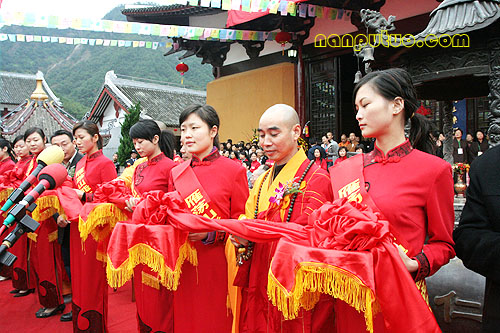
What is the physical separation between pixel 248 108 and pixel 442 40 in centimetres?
883

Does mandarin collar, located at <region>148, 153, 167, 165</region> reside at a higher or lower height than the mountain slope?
lower

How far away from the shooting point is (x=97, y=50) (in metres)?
38.5

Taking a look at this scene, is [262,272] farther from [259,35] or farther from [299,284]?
[259,35]

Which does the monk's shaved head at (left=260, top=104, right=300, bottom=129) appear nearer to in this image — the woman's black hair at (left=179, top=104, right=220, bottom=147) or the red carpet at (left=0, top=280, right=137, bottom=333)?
the woman's black hair at (left=179, top=104, right=220, bottom=147)

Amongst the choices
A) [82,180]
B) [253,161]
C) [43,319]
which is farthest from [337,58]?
[43,319]

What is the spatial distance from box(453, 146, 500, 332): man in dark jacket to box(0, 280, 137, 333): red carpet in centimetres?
303

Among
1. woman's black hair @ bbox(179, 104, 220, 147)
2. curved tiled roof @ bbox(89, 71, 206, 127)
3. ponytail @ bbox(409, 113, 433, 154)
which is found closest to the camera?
ponytail @ bbox(409, 113, 433, 154)

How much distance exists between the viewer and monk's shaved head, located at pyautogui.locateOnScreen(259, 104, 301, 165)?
2098 mm

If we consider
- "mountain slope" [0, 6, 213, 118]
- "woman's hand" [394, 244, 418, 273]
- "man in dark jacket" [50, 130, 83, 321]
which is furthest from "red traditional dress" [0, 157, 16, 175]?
"mountain slope" [0, 6, 213, 118]

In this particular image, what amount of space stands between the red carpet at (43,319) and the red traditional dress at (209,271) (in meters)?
1.54

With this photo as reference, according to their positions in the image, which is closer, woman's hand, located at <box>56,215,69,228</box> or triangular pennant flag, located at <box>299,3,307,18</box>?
woman's hand, located at <box>56,215,69,228</box>

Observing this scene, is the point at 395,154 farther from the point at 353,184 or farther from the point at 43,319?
the point at 43,319

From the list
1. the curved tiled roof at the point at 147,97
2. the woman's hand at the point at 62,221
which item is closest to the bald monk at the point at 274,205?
the woman's hand at the point at 62,221

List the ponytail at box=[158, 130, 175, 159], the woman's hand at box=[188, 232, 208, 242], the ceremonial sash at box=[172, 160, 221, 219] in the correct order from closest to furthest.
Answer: the woman's hand at box=[188, 232, 208, 242] → the ceremonial sash at box=[172, 160, 221, 219] → the ponytail at box=[158, 130, 175, 159]
